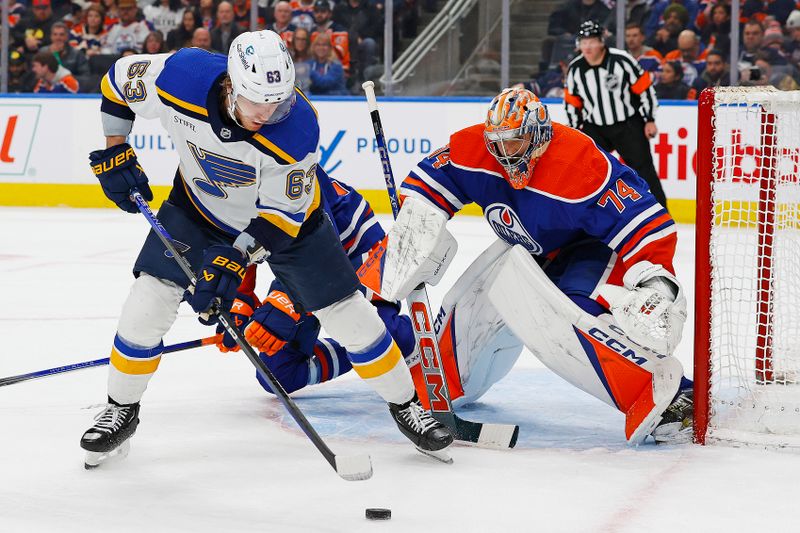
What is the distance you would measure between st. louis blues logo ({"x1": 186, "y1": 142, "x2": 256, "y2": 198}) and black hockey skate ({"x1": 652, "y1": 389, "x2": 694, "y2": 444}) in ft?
3.77

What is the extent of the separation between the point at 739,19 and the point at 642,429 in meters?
5.29

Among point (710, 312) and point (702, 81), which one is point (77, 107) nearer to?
point (702, 81)

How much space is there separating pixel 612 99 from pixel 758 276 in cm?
344

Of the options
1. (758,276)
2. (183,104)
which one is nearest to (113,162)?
(183,104)

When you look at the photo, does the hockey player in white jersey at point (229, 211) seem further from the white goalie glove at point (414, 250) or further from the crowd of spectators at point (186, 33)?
the crowd of spectators at point (186, 33)

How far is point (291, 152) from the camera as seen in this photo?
2574 millimetres

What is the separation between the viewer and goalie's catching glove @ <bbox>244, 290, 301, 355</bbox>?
3.19 meters

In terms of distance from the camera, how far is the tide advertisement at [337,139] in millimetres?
7535

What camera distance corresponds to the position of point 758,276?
3066 millimetres

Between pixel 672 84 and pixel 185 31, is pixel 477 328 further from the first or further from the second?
pixel 185 31

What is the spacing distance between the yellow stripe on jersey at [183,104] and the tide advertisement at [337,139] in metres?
5.20

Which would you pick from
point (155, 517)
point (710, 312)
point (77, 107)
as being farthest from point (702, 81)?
point (155, 517)

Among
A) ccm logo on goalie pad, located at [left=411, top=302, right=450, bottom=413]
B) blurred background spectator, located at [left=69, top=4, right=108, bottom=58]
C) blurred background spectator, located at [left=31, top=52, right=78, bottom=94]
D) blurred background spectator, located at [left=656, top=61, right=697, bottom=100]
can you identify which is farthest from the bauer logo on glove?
blurred background spectator, located at [left=69, top=4, right=108, bottom=58]

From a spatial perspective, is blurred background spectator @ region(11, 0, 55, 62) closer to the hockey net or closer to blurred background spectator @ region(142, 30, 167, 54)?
blurred background spectator @ region(142, 30, 167, 54)
